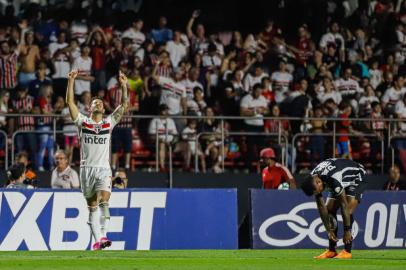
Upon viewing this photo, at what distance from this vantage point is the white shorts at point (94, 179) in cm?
1828

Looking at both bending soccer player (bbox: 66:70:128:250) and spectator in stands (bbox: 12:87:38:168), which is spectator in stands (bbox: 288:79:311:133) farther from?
bending soccer player (bbox: 66:70:128:250)

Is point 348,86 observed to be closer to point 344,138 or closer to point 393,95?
point 393,95

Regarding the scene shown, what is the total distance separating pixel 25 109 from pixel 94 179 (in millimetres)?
6383

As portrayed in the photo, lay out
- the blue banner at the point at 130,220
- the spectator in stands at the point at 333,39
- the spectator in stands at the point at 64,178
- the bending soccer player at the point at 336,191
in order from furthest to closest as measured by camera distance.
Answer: the spectator in stands at the point at 333,39 < the spectator in stands at the point at 64,178 < the blue banner at the point at 130,220 < the bending soccer player at the point at 336,191

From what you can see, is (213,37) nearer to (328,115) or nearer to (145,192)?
(328,115)

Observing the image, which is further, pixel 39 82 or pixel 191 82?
pixel 191 82

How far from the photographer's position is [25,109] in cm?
2420

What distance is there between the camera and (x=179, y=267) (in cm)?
1512

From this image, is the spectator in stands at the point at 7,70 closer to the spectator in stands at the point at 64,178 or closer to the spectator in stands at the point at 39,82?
the spectator in stands at the point at 39,82

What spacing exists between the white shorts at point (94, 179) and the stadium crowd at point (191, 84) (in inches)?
203

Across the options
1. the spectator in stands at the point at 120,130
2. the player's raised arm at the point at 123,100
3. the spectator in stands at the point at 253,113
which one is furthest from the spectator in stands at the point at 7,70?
the player's raised arm at the point at 123,100

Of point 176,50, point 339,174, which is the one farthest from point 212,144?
point 339,174

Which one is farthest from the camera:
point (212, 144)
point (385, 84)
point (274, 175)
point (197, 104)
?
point (385, 84)

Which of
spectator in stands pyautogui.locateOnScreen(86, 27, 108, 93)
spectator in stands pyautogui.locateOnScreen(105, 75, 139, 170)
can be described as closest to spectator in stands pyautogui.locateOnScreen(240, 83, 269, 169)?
spectator in stands pyautogui.locateOnScreen(105, 75, 139, 170)
